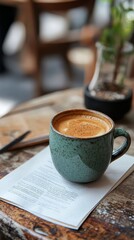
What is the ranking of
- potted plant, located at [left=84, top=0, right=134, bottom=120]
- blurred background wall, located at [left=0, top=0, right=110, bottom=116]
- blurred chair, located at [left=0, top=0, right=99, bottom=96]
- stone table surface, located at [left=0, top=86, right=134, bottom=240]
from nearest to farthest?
stone table surface, located at [left=0, top=86, right=134, bottom=240], potted plant, located at [left=84, top=0, right=134, bottom=120], blurred chair, located at [left=0, top=0, right=99, bottom=96], blurred background wall, located at [left=0, top=0, right=110, bottom=116]

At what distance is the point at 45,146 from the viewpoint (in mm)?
847

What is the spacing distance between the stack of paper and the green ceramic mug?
0.08 ft

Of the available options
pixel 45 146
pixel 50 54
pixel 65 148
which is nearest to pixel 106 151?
pixel 65 148

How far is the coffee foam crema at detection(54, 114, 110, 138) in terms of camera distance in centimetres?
69

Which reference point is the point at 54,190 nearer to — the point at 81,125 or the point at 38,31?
the point at 81,125

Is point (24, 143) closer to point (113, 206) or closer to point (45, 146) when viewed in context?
point (45, 146)

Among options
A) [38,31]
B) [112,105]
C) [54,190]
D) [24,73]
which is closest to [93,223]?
[54,190]

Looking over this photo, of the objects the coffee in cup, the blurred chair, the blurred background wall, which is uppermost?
the coffee in cup

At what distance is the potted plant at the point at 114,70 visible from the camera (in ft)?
3.06

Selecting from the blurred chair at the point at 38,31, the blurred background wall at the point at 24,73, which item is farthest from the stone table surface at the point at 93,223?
the blurred background wall at the point at 24,73

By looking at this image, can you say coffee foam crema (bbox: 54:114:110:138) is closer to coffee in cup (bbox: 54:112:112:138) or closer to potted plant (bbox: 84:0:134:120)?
coffee in cup (bbox: 54:112:112:138)

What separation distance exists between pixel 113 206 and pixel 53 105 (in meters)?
0.45

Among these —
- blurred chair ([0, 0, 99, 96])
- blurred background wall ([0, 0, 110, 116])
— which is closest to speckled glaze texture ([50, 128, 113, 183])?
blurred chair ([0, 0, 99, 96])

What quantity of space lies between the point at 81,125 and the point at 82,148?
0.08m
